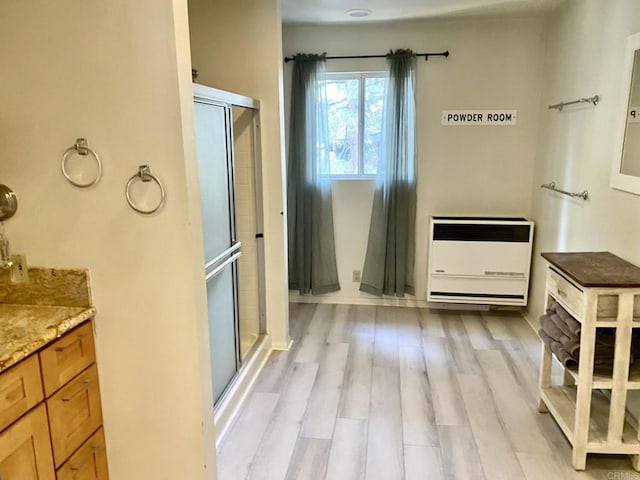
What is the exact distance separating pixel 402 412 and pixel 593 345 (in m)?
1.05

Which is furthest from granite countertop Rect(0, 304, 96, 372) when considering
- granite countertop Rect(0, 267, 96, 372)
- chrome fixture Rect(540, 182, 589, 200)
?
chrome fixture Rect(540, 182, 589, 200)

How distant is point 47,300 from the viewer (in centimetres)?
167

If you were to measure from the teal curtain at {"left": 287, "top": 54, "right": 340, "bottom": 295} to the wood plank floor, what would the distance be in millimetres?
586

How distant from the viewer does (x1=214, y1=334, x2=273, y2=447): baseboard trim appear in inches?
95.3

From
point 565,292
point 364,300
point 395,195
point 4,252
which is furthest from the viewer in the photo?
point 364,300

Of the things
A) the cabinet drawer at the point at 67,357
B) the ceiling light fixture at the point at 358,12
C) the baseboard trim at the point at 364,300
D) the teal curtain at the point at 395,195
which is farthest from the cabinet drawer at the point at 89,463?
the ceiling light fixture at the point at 358,12

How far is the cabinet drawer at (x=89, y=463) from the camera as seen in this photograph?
1.60m

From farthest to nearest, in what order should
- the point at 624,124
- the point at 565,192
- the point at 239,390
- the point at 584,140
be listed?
the point at 565,192, the point at 584,140, the point at 239,390, the point at 624,124

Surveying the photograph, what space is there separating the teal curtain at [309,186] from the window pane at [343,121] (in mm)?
116

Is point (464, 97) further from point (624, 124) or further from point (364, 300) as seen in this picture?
point (364, 300)

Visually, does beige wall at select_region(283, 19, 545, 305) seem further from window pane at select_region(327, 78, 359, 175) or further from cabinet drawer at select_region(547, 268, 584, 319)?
cabinet drawer at select_region(547, 268, 584, 319)

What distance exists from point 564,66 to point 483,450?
104 inches

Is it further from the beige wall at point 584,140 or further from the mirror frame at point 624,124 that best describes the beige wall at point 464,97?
the mirror frame at point 624,124
